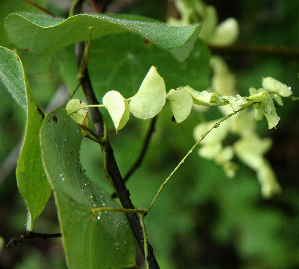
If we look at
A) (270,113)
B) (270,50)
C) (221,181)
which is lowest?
(221,181)

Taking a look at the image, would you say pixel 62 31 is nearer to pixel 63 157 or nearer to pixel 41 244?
pixel 63 157

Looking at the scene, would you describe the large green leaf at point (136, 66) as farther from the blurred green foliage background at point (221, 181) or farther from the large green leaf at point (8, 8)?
the blurred green foliage background at point (221, 181)

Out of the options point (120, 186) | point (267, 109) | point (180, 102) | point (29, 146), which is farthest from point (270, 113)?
point (29, 146)

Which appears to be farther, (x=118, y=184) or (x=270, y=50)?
(x=270, y=50)

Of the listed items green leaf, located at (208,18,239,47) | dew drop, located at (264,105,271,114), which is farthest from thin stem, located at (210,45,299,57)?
dew drop, located at (264,105,271,114)

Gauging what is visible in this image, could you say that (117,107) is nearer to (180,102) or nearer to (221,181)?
(180,102)

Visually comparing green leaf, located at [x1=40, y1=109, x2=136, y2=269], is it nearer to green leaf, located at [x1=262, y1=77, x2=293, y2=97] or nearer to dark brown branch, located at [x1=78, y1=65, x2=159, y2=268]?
dark brown branch, located at [x1=78, y1=65, x2=159, y2=268]

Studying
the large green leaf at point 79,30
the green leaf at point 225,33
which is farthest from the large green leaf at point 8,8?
the green leaf at point 225,33
